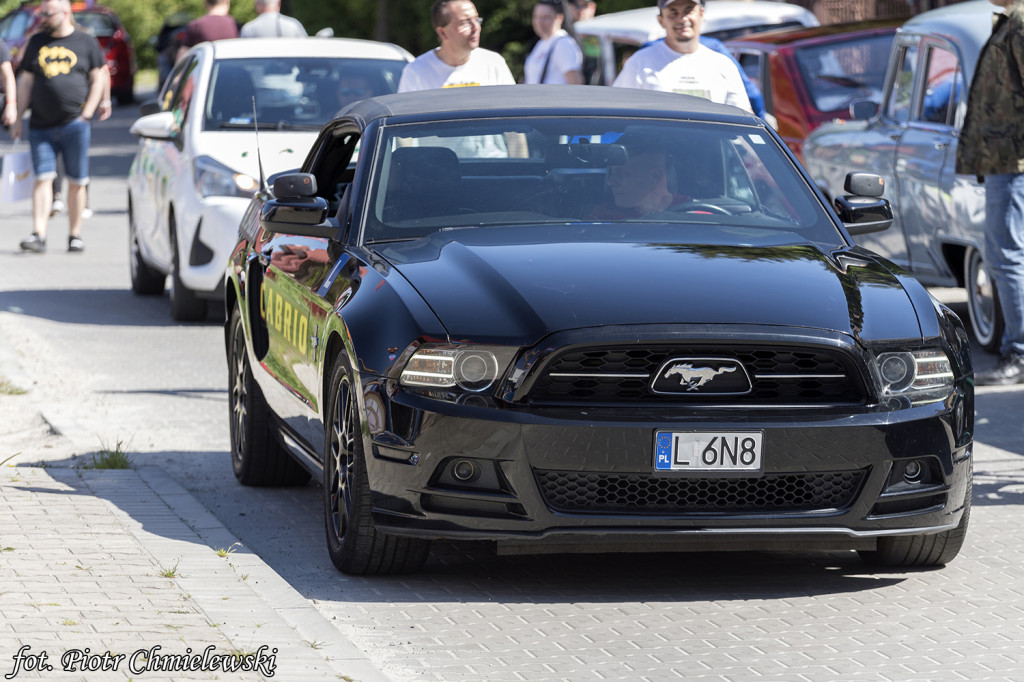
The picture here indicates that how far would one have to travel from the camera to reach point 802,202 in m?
6.96

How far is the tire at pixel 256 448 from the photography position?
25.5 feet

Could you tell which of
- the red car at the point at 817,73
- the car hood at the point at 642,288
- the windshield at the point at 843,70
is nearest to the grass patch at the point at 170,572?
the car hood at the point at 642,288

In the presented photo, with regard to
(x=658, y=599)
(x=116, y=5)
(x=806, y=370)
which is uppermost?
(x=806, y=370)

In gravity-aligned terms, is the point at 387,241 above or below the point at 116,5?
above

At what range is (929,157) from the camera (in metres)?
11.5

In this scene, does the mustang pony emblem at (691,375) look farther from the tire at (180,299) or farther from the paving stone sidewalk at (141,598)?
the tire at (180,299)

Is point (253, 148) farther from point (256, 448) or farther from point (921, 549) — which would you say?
point (921, 549)

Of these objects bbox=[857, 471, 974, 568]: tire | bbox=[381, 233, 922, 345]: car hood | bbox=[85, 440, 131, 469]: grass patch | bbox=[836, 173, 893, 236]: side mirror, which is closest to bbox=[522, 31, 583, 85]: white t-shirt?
bbox=[85, 440, 131, 469]: grass patch

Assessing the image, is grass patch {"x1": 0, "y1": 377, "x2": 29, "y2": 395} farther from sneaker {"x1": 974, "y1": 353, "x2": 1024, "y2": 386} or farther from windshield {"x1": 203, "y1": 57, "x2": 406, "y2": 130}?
sneaker {"x1": 974, "y1": 353, "x2": 1024, "y2": 386}

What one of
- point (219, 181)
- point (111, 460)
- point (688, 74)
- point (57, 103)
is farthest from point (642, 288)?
point (57, 103)

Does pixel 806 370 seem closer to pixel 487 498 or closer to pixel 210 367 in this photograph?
pixel 487 498

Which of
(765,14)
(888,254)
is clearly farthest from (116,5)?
(888,254)

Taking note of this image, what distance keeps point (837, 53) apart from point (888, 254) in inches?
146

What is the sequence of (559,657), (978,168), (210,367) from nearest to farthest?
(559,657), (978,168), (210,367)
